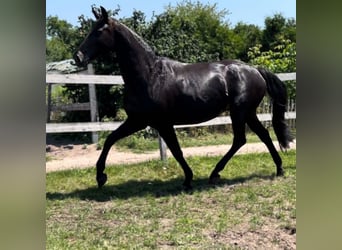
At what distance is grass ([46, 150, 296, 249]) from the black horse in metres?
0.20

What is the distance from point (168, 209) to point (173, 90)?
0.79 metres

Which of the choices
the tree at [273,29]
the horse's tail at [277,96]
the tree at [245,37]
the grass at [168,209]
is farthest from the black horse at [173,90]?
the tree at [273,29]

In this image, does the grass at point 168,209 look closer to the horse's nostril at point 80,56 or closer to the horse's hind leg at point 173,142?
the horse's hind leg at point 173,142

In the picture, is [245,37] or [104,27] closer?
[104,27]

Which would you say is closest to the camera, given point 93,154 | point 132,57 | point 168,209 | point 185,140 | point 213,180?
point 168,209

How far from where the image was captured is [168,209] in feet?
7.57

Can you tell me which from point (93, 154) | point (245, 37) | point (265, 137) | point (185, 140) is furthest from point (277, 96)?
point (245, 37)

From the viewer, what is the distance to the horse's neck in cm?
257

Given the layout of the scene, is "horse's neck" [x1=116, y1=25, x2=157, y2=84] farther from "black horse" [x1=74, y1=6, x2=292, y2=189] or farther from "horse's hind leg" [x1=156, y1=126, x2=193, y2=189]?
"horse's hind leg" [x1=156, y1=126, x2=193, y2=189]

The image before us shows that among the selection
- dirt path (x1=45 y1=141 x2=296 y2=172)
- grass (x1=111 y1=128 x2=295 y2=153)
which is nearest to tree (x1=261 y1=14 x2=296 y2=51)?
grass (x1=111 y1=128 x2=295 y2=153)

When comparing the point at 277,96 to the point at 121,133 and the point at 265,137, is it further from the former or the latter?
the point at 121,133

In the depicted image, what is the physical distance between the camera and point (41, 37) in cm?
47
